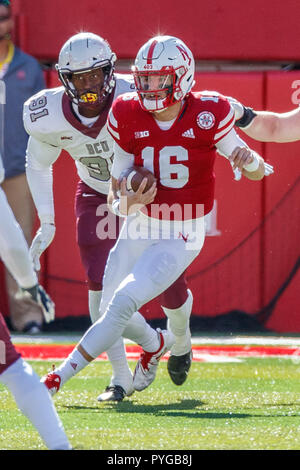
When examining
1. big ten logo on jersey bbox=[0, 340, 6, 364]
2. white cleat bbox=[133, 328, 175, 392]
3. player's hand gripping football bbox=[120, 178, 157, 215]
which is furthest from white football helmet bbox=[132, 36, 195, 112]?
big ten logo on jersey bbox=[0, 340, 6, 364]

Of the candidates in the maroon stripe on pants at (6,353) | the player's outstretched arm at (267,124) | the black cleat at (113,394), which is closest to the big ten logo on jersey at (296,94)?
the player's outstretched arm at (267,124)

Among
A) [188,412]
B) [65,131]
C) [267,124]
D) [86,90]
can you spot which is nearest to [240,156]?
[267,124]

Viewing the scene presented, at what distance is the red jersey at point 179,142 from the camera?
4531 mm

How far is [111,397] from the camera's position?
4.89 meters

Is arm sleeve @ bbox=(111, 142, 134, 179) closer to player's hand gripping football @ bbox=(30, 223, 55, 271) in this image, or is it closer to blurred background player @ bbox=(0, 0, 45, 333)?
player's hand gripping football @ bbox=(30, 223, 55, 271)

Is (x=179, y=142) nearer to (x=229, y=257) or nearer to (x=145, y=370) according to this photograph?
(x=145, y=370)

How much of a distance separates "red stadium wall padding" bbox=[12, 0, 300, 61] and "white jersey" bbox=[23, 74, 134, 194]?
302 centimetres

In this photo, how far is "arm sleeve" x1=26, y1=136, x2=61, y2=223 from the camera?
16.8 ft

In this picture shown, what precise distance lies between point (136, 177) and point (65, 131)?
28.6 inches

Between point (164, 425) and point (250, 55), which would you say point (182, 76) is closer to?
point (164, 425)

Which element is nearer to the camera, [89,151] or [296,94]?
[89,151]

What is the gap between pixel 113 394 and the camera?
16.1 ft

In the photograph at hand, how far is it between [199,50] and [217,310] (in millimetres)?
1950

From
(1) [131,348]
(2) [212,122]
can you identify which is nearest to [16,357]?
(2) [212,122]
